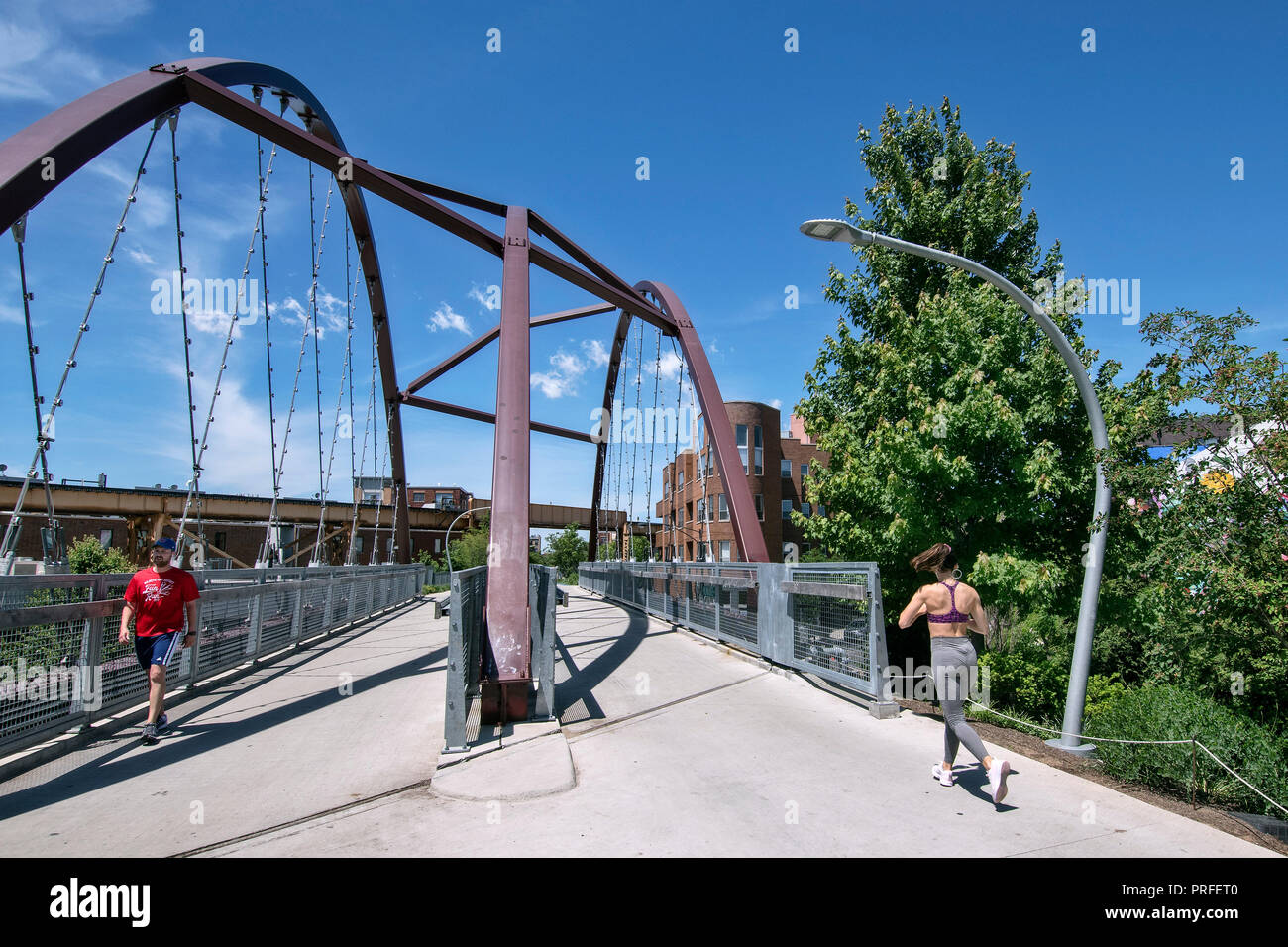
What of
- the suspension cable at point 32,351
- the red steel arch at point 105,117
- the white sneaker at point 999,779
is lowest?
the white sneaker at point 999,779

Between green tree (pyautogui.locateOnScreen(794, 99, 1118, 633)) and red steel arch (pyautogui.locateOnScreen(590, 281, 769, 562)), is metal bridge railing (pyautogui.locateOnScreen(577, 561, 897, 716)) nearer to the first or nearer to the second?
red steel arch (pyautogui.locateOnScreen(590, 281, 769, 562))

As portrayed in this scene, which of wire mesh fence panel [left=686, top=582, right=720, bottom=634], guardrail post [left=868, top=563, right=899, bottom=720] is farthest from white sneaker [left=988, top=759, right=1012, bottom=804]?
wire mesh fence panel [left=686, top=582, right=720, bottom=634]

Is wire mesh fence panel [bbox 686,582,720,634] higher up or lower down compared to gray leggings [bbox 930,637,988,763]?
lower down

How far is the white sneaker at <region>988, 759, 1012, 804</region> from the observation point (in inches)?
163

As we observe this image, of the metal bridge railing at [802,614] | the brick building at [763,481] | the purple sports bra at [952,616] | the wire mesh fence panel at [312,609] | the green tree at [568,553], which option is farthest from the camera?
the green tree at [568,553]

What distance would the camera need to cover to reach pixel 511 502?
8656 millimetres

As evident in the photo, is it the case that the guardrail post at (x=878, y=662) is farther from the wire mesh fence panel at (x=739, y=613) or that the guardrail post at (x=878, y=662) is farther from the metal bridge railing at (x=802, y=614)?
the wire mesh fence panel at (x=739, y=613)

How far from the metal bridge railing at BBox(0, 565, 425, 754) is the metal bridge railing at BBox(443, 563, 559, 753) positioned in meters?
2.90

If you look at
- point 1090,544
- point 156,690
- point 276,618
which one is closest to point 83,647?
point 156,690

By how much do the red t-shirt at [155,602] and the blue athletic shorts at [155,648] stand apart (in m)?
0.04

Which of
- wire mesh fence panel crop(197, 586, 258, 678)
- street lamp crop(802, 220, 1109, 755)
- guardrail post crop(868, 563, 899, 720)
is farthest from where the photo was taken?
wire mesh fence panel crop(197, 586, 258, 678)

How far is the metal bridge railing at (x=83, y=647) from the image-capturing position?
16.5 feet

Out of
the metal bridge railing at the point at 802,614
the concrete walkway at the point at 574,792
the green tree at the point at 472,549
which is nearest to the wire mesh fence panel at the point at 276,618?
the concrete walkway at the point at 574,792

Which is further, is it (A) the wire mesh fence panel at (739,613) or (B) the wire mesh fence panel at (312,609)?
(B) the wire mesh fence panel at (312,609)
